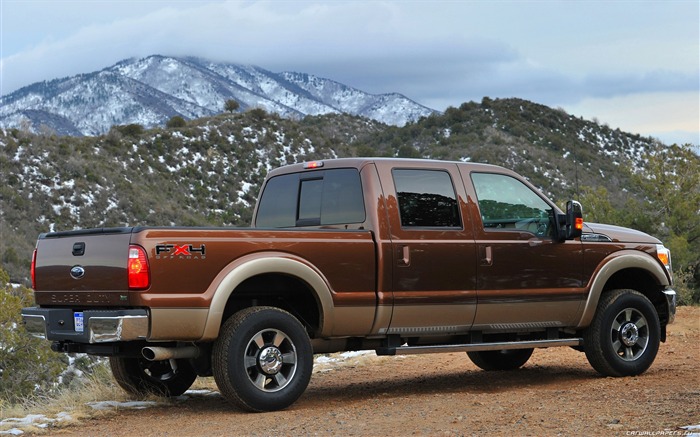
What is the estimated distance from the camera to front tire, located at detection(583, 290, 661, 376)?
973cm

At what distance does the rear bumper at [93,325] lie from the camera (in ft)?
23.7

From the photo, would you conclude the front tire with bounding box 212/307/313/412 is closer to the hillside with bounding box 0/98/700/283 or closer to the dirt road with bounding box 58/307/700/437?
the dirt road with bounding box 58/307/700/437

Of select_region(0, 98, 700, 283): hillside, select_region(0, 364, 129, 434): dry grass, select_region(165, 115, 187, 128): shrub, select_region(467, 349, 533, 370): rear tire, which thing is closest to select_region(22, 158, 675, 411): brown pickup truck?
select_region(0, 364, 129, 434): dry grass

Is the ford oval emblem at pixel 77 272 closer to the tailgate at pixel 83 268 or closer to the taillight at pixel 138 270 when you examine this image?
the tailgate at pixel 83 268

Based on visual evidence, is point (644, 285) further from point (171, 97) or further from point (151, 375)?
point (171, 97)

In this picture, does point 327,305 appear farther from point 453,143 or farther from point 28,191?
point 453,143

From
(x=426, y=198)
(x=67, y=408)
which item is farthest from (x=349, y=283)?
(x=67, y=408)

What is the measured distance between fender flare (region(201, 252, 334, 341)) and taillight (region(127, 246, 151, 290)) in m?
0.53

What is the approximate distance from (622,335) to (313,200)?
3.46 meters

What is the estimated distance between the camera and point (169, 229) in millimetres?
7363

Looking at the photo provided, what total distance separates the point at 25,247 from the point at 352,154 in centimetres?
2532

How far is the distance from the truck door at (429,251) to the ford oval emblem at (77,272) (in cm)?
257

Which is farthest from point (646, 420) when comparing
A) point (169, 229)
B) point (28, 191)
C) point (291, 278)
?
point (28, 191)

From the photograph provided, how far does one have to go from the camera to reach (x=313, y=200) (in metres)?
8.98
